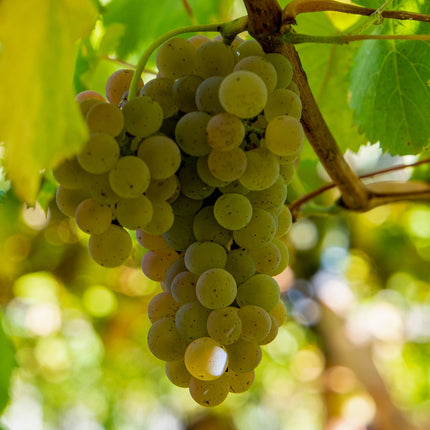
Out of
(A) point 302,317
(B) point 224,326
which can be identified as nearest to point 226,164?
(B) point 224,326

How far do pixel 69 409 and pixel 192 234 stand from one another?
10.2ft

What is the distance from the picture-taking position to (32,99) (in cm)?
27

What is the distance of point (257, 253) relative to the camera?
0.46m

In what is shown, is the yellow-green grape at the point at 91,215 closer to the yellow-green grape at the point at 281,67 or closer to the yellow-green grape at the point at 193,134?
the yellow-green grape at the point at 193,134

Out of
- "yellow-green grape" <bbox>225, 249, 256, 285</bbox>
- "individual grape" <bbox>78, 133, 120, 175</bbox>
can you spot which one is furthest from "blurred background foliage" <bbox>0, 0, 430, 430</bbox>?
"individual grape" <bbox>78, 133, 120, 175</bbox>

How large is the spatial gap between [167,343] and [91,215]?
0.13 metres

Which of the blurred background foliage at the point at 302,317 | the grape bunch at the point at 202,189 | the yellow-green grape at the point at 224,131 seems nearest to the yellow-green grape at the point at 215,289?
the grape bunch at the point at 202,189

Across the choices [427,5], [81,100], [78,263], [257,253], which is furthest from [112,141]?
[78,263]

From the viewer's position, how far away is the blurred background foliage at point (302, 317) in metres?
1.90

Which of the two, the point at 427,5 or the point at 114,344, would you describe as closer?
the point at 427,5

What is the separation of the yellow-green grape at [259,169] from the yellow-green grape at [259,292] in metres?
0.08

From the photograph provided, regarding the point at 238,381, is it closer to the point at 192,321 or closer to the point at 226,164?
the point at 192,321

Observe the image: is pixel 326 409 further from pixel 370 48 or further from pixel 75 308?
pixel 370 48

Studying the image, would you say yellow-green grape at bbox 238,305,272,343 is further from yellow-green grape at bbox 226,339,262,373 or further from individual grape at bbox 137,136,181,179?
individual grape at bbox 137,136,181,179
